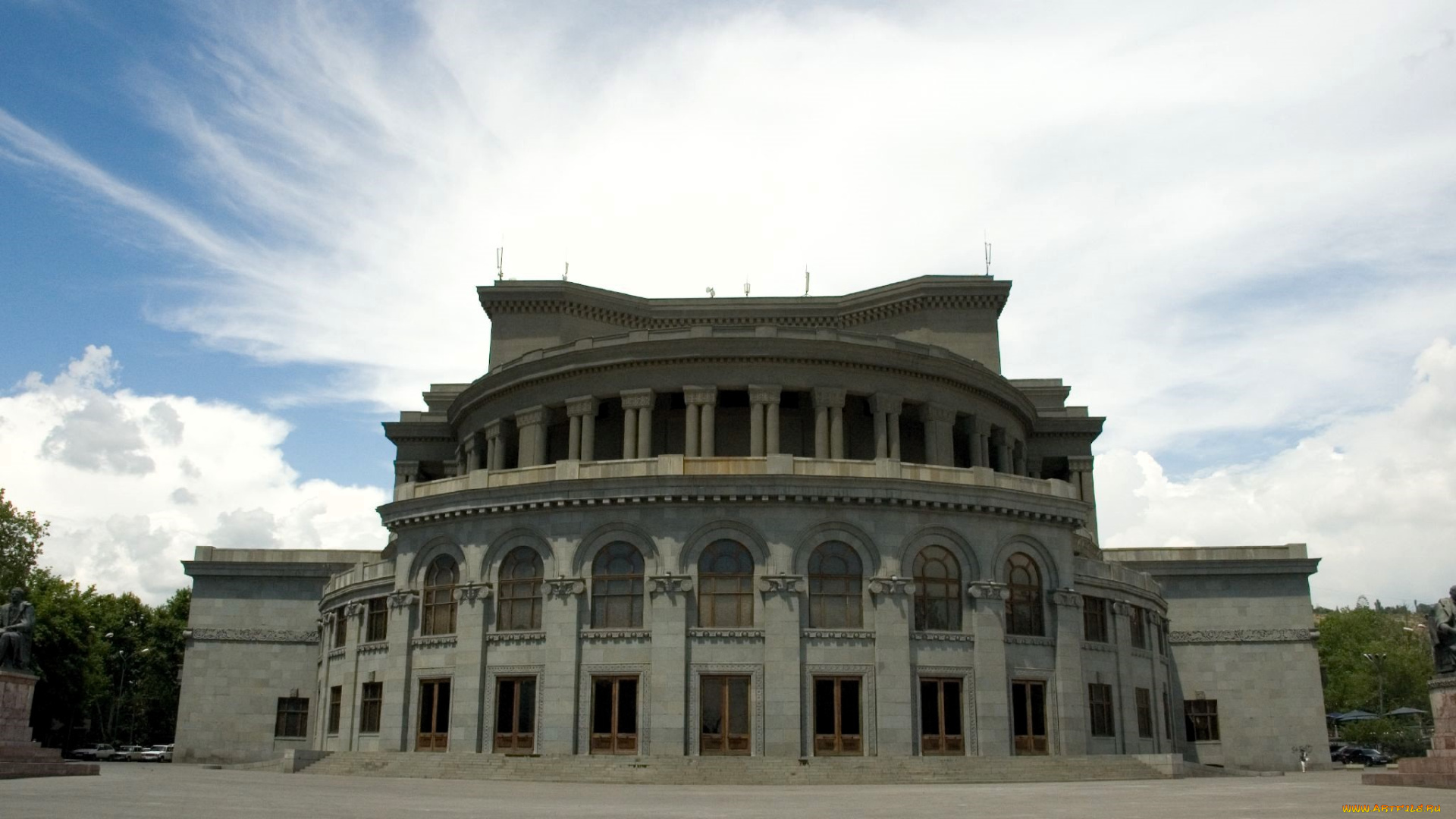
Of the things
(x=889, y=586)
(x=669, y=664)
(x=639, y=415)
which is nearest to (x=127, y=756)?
(x=639, y=415)

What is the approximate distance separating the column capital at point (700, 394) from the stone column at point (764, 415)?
59.9 inches

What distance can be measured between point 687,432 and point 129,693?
241 ft

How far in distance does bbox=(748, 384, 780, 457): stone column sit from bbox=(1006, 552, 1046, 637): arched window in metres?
10.5

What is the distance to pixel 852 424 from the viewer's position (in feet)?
168

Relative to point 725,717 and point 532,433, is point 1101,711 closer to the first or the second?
point 725,717

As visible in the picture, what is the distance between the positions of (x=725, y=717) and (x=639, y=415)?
589 inches

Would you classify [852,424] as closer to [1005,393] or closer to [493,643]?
[1005,393]

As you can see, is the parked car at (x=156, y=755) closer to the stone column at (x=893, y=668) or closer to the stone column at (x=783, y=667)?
the stone column at (x=783, y=667)

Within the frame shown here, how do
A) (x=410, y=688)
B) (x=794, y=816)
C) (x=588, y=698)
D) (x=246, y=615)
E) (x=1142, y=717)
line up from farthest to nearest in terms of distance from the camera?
(x=246, y=615), (x=1142, y=717), (x=410, y=688), (x=588, y=698), (x=794, y=816)

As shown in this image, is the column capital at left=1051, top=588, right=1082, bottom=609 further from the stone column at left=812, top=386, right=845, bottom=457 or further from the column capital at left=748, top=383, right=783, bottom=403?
the column capital at left=748, top=383, right=783, bottom=403

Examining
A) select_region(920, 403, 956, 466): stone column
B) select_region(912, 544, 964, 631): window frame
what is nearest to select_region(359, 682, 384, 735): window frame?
select_region(912, 544, 964, 631): window frame

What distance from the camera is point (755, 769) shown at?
34656 mm

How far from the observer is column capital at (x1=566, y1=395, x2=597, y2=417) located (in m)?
49.5

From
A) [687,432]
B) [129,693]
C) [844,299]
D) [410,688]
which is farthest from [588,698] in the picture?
[129,693]
